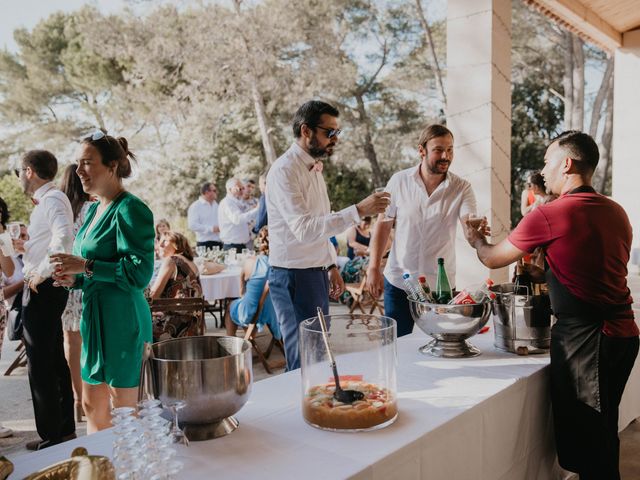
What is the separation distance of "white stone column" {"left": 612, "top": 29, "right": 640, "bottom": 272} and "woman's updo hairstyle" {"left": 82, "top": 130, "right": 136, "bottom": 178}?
21.1 feet

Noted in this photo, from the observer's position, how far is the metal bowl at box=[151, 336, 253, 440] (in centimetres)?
117

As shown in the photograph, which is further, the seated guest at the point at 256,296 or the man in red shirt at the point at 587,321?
the seated guest at the point at 256,296

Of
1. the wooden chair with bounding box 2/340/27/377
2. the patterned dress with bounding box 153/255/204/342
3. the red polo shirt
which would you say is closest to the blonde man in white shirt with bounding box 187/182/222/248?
the wooden chair with bounding box 2/340/27/377

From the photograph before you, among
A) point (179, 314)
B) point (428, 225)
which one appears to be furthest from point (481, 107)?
point (179, 314)

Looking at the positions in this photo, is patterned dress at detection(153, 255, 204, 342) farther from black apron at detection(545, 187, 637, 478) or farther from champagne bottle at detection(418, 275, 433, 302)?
black apron at detection(545, 187, 637, 478)

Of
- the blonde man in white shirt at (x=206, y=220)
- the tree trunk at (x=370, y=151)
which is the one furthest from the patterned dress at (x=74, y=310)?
the tree trunk at (x=370, y=151)

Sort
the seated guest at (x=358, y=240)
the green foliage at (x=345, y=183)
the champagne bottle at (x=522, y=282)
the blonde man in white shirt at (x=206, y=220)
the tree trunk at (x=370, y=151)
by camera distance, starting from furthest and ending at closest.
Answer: the tree trunk at (x=370, y=151)
the green foliage at (x=345, y=183)
the blonde man in white shirt at (x=206, y=220)
the seated guest at (x=358, y=240)
the champagne bottle at (x=522, y=282)

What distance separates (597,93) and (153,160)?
38.9 ft

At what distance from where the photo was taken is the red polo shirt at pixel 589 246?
172 cm

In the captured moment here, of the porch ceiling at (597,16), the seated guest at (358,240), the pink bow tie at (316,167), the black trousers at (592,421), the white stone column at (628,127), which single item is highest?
the porch ceiling at (597,16)

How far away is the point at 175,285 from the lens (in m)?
3.56

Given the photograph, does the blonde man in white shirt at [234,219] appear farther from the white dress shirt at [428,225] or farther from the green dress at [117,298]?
the green dress at [117,298]

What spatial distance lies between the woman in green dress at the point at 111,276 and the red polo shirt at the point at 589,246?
1318 mm

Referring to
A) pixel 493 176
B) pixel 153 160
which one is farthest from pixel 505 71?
pixel 153 160
